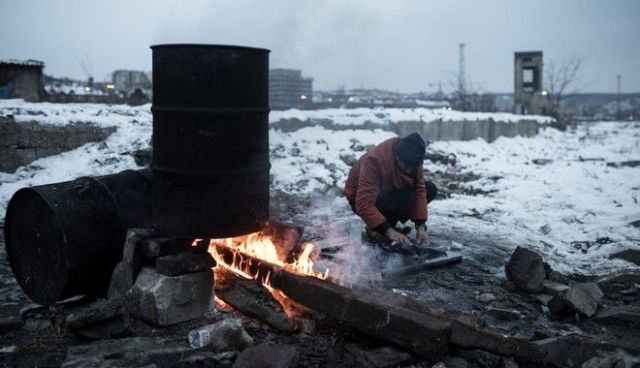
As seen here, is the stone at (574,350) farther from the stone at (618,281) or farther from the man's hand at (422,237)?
the man's hand at (422,237)

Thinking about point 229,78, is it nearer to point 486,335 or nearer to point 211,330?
point 211,330

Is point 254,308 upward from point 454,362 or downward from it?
upward

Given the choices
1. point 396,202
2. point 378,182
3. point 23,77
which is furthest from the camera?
point 23,77

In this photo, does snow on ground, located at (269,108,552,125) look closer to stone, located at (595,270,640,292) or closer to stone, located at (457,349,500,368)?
stone, located at (595,270,640,292)

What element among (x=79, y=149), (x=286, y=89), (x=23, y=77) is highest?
(x=23, y=77)

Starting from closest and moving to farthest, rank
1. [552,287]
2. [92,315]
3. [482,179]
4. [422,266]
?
1. [92,315]
2. [552,287]
3. [422,266]
4. [482,179]

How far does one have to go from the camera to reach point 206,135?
3576 mm

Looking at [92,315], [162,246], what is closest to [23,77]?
[162,246]

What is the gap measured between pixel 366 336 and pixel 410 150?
87.1 inches

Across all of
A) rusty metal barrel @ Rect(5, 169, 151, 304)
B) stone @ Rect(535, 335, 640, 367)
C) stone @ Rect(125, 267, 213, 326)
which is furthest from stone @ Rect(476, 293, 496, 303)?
rusty metal barrel @ Rect(5, 169, 151, 304)

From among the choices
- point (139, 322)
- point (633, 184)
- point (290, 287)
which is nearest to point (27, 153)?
point (139, 322)

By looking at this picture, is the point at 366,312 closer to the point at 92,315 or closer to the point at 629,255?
the point at 92,315

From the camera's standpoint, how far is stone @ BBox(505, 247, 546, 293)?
4547mm

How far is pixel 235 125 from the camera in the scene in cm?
364
